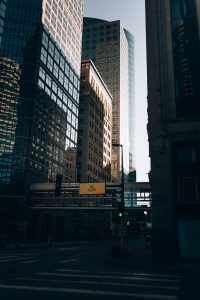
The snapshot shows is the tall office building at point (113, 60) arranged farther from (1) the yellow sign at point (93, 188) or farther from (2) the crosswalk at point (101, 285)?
(2) the crosswalk at point (101, 285)

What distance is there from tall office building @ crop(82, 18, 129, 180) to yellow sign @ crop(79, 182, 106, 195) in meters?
101

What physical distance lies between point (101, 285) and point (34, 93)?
58.0 m

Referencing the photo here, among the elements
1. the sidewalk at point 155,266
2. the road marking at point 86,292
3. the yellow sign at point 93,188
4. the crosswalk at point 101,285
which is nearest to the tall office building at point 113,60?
the yellow sign at point 93,188

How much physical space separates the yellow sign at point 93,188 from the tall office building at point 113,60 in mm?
100549

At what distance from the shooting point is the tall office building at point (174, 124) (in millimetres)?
25266

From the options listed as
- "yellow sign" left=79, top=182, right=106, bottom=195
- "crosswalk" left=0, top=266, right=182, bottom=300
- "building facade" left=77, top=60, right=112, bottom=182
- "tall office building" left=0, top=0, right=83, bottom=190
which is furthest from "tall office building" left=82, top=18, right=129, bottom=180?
"crosswalk" left=0, top=266, right=182, bottom=300

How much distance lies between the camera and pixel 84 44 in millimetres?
173250

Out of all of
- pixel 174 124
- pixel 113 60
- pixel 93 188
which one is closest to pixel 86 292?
pixel 174 124

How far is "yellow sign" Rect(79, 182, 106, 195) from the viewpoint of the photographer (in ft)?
164

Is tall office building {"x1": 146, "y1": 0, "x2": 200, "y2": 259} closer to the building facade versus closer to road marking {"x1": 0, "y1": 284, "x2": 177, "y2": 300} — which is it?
road marking {"x1": 0, "y1": 284, "x2": 177, "y2": 300}

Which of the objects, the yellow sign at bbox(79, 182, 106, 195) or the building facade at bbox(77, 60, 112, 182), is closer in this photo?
the yellow sign at bbox(79, 182, 106, 195)

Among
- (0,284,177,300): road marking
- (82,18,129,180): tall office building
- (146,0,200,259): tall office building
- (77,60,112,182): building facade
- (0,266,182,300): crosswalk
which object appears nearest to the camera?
(0,284,177,300): road marking

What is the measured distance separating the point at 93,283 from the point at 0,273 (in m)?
4.76

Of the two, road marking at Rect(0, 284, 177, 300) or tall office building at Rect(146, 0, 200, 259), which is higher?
tall office building at Rect(146, 0, 200, 259)
